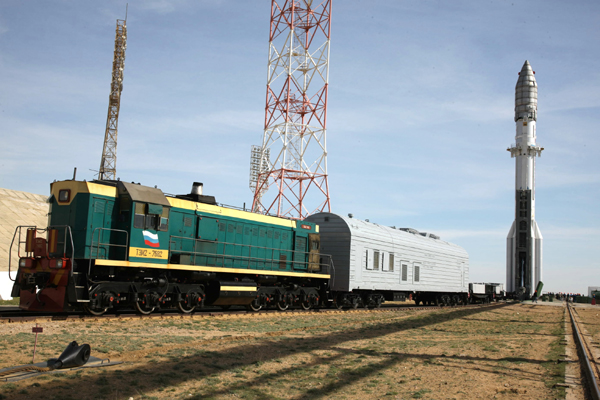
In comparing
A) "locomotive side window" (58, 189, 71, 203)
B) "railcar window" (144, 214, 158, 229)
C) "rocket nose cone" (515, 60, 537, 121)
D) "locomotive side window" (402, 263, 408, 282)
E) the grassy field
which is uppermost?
"rocket nose cone" (515, 60, 537, 121)

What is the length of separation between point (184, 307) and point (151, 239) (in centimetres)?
322

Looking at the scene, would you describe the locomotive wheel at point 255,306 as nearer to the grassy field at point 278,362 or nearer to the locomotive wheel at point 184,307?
the locomotive wheel at point 184,307

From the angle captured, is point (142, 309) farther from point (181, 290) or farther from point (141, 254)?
point (141, 254)

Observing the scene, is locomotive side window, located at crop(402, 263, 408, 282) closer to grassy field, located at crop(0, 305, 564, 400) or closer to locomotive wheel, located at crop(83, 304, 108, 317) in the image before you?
grassy field, located at crop(0, 305, 564, 400)

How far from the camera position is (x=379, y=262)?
2638 centimetres

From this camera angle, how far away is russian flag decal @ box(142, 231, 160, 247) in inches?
640

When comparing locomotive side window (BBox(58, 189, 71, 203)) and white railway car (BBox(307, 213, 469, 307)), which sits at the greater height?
locomotive side window (BBox(58, 189, 71, 203))

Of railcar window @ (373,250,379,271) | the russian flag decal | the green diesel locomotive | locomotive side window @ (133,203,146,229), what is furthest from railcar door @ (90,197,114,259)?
railcar window @ (373,250,379,271)

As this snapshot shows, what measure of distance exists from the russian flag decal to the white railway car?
1025 centimetres

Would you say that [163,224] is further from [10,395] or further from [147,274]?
[10,395]

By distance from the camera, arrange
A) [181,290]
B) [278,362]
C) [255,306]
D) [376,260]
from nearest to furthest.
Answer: [278,362] → [181,290] → [255,306] → [376,260]

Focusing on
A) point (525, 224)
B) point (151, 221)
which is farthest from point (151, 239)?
point (525, 224)

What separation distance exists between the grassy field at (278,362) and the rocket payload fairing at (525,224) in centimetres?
5436

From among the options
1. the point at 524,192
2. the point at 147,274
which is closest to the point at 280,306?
the point at 147,274
